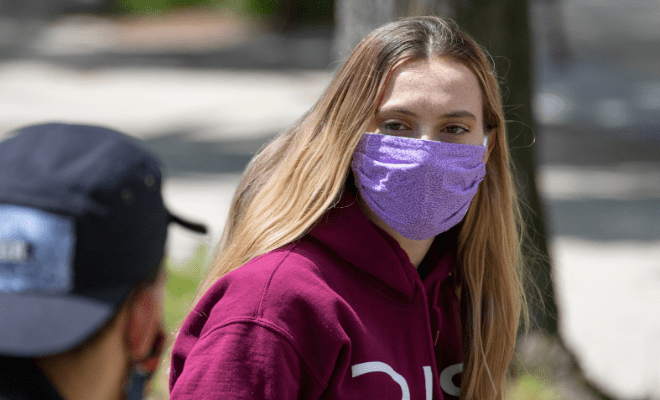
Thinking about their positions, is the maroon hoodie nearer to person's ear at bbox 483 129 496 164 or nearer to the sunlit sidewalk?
person's ear at bbox 483 129 496 164

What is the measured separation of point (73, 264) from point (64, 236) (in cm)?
5

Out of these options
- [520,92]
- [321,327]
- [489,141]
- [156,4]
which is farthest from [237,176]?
[156,4]

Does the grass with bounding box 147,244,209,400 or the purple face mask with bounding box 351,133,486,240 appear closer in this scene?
the purple face mask with bounding box 351,133,486,240

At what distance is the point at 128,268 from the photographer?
1464mm

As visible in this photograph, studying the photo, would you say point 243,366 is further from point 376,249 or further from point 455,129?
point 455,129

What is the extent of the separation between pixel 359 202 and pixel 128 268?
0.74m

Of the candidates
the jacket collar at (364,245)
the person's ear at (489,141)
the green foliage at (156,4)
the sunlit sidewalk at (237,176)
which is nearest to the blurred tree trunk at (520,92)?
the sunlit sidewalk at (237,176)

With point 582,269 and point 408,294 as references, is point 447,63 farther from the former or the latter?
point 582,269

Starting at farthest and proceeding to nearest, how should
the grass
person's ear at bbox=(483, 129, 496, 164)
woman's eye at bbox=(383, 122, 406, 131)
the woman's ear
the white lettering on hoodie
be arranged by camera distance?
the grass → person's ear at bbox=(483, 129, 496, 164) → woman's eye at bbox=(383, 122, 406, 131) → the white lettering on hoodie → the woman's ear

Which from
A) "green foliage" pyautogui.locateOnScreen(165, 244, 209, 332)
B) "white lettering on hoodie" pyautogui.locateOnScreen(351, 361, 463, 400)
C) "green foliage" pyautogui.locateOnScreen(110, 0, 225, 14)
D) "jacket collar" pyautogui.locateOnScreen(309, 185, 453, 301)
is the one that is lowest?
"green foliage" pyautogui.locateOnScreen(110, 0, 225, 14)

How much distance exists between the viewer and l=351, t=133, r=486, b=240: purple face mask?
1.93m

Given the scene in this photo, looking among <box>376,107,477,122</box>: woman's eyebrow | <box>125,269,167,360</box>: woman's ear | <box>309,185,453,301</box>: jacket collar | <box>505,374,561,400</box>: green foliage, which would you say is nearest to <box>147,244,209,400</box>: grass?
<box>505,374,561,400</box>: green foliage

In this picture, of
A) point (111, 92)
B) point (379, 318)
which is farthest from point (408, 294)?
point (111, 92)

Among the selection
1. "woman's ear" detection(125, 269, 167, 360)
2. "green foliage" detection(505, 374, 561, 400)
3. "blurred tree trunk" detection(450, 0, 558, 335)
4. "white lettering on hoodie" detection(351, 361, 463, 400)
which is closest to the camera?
"woman's ear" detection(125, 269, 167, 360)
